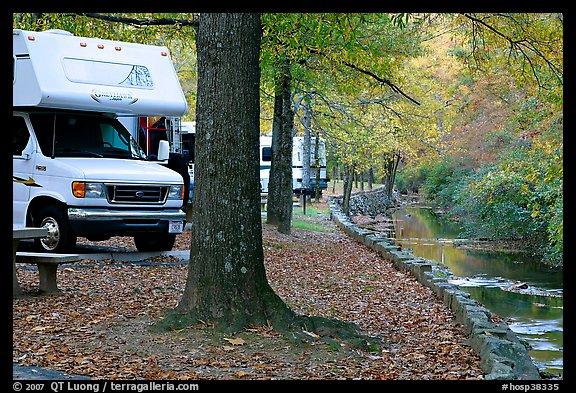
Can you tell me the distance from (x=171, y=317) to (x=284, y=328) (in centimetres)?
108

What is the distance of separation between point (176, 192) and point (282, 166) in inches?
301

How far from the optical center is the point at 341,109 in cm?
2733

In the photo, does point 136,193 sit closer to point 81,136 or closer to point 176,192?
point 176,192

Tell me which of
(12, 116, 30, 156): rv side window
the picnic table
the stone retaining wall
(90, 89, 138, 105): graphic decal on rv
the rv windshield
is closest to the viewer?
the stone retaining wall

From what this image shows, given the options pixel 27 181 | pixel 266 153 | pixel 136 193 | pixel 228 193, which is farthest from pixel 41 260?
pixel 266 153

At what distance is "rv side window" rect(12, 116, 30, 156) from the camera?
12.8 m

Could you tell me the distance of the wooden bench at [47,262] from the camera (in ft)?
30.6

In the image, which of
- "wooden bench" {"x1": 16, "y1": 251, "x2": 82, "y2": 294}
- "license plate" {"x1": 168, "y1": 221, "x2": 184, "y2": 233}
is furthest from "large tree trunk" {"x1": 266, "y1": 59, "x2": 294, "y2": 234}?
"wooden bench" {"x1": 16, "y1": 251, "x2": 82, "y2": 294}

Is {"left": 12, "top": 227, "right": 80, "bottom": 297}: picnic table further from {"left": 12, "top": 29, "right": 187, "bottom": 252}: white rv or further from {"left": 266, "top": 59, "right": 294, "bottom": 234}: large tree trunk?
{"left": 266, "top": 59, "right": 294, "bottom": 234}: large tree trunk

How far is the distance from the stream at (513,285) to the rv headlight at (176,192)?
5658mm

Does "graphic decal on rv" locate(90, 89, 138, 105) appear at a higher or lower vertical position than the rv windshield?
higher

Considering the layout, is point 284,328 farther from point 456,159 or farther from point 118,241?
point 456,159

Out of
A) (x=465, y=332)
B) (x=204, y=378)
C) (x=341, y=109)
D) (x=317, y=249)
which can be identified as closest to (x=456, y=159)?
(x=341, y=109)

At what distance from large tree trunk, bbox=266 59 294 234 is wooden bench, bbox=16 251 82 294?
1067 cm
